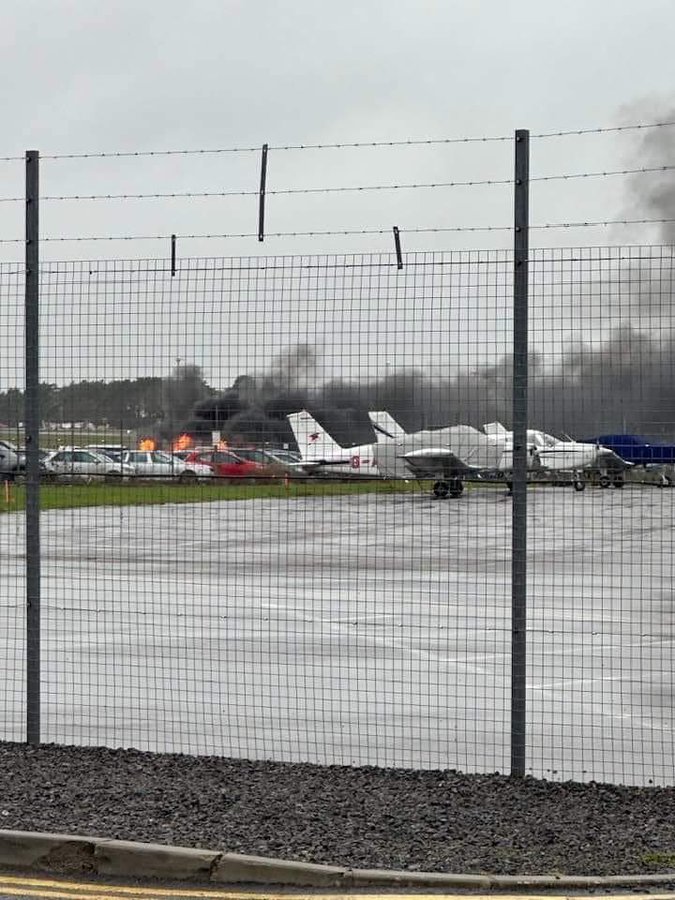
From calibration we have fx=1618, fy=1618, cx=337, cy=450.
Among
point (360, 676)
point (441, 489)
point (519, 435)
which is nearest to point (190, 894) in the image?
point (519, 435)

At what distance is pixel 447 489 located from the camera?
984 cm

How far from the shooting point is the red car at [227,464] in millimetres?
8961

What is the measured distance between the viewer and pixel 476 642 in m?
15.0

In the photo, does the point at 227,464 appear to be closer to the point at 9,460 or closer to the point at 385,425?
the point at 385,425

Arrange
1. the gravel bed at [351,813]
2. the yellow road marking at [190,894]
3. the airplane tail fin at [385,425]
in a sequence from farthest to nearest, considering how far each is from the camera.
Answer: the airplane tail fin at [385,425], the gravel bed at [351,813], the yellow road marking at [190,894]

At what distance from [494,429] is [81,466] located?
2.41 m

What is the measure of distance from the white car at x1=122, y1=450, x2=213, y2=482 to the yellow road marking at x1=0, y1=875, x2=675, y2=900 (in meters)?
2.79

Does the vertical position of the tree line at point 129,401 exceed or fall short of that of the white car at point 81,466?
it exceeds it

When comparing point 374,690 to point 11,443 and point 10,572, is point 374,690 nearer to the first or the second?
point 11,443

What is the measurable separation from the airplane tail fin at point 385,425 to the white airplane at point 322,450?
95 millimetres

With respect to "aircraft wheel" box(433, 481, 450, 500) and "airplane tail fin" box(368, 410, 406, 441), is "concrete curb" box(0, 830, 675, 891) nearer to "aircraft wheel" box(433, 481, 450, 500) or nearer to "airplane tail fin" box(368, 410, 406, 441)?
"airplane tail fin" box(368, 410, 406, 441)

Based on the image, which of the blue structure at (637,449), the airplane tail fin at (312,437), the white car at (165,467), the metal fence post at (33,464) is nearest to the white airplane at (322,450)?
the airplane tail fin at (312,437)

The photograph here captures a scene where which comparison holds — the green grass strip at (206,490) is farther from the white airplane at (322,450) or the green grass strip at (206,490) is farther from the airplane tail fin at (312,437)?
the airplane tail fin at (312,437)

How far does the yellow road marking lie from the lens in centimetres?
635
